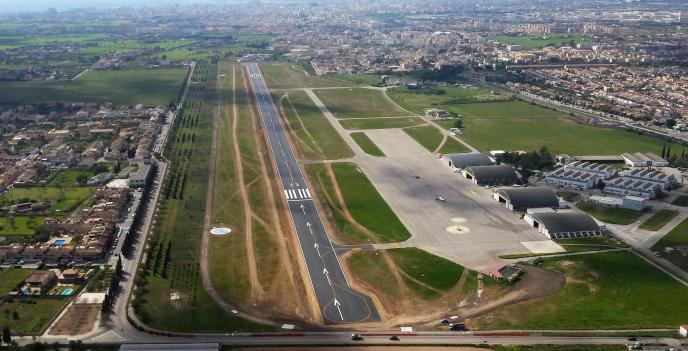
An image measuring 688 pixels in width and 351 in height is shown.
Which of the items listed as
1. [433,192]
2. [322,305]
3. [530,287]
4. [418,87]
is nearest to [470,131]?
[433,192]

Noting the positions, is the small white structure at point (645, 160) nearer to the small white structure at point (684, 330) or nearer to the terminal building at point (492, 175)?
the terminal building at point (492, 175)

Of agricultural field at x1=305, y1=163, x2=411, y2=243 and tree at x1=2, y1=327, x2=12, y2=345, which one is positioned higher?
tree at x1=2, y1=327, x2=12, y2=345

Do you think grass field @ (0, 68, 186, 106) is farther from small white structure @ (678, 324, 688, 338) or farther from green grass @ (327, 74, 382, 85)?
small white structure @ (678, 324, 688, 338)

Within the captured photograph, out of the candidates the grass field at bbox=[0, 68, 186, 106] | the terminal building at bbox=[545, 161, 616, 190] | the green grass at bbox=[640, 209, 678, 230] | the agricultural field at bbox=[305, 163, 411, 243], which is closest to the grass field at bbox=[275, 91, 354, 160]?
the agricultural field at bbox=[305, 163, 411, 243]

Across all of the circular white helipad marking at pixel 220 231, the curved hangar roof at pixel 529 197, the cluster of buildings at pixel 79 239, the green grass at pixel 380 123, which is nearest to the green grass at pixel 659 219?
the curved hangar roof at pixel 529 197

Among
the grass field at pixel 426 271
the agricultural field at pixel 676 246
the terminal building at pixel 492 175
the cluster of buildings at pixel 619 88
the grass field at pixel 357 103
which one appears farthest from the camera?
the grass field at pixel 357 103

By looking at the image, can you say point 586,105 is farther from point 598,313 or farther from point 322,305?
point 322,305
